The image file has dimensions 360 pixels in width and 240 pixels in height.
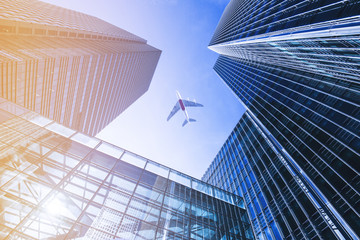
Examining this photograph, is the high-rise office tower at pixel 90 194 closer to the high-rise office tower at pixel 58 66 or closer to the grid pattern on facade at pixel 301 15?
the high-rise office tower at pixel 58 66

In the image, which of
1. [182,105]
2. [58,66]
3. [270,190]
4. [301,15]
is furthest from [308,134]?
[182,105]

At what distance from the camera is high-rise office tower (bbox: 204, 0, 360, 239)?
59.7 feet

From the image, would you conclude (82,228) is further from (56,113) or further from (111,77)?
(111,77)

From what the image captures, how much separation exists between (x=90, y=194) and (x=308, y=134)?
90.4ft

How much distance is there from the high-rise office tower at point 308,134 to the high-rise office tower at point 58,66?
122 feet

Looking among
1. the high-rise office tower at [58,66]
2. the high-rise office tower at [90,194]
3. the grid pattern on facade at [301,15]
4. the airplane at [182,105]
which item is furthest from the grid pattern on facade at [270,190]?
the high-rise office tower at [58,66]

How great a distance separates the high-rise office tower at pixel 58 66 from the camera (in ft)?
89.6

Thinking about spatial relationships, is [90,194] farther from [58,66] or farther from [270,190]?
[58,66]

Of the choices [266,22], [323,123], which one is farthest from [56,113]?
[323,123]

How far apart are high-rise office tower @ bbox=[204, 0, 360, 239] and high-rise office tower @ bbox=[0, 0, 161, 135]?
Answer: 37.1 metres

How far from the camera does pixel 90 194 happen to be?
14.1m

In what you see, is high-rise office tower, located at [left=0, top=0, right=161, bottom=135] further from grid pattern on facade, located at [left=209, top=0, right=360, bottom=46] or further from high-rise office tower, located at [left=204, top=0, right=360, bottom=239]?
grid pattern on facade, located at [left=209, top=0, right=360, bottom=46]

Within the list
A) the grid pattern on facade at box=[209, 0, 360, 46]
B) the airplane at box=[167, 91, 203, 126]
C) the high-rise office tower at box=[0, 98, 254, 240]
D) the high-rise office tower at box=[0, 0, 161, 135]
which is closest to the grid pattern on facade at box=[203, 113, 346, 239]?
the high-rise office tower at box=[0, 98, 254, 240]

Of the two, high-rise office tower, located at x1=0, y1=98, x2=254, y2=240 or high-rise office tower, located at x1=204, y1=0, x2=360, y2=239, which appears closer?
high-rise office tower, located at x1=0, y1=98, x2=254, y2=240
